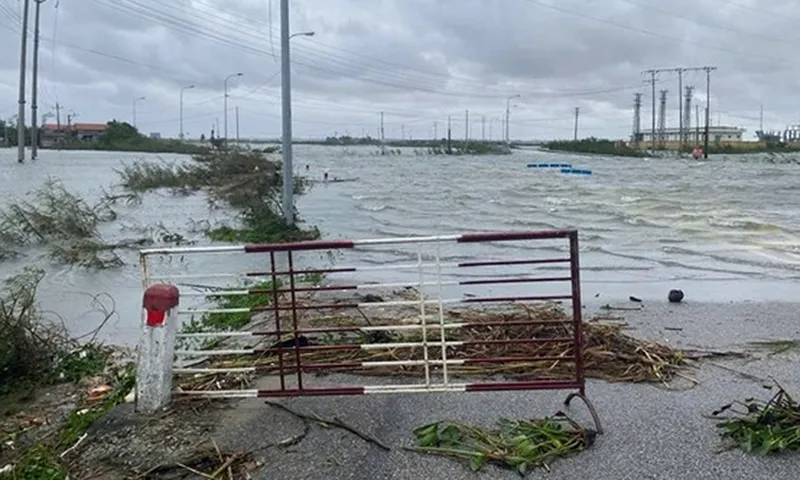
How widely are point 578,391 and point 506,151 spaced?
147644 millimetres

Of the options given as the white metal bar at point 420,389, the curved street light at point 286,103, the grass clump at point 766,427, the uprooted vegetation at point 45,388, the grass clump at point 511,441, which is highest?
the curved street light at point 286,103

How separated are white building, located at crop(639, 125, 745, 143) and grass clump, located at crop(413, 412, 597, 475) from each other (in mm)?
121162

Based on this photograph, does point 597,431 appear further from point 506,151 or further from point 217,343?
point 506,151

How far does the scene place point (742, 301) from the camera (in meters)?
10.3

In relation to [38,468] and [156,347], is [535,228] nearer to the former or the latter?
[156,347]

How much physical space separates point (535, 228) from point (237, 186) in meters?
13.3

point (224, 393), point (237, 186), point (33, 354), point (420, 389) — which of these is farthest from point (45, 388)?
point (237, 186)

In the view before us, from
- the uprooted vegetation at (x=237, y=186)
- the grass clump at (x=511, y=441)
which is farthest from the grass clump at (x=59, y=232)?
the grass clump at (x=511, y=441)

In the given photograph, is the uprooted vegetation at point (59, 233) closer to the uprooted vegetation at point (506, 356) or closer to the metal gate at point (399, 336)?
the metal gate at point (399, 336)

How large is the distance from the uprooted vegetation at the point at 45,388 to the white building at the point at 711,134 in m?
121

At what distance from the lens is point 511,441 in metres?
4.47

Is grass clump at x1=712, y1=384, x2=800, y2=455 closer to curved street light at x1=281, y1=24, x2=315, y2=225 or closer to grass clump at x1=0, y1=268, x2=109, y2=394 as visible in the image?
grass clump at x1=0, y1=268, x2=109, y2=394

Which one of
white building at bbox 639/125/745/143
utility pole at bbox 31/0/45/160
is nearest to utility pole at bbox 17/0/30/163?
utility pole at bbox 31/0/45/160

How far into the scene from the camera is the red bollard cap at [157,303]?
4.93 meters
